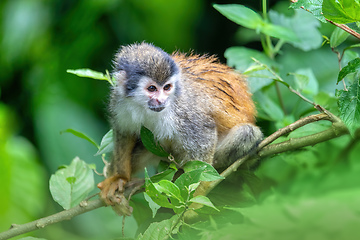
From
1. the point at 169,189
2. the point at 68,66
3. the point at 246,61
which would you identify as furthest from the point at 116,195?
the point at 68,66

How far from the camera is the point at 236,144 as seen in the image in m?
2.27

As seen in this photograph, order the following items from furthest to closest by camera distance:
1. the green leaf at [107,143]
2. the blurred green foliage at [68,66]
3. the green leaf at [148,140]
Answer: the blurred green foliage at [68,66] < the green leaf at [107,143] < the green leaf at [148,140]

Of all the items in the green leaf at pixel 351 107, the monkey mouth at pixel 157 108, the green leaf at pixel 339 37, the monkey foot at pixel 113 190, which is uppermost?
the green leaf at pixel 339 37

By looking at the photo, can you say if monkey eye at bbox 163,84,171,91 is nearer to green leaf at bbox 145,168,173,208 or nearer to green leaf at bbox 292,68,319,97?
green leaf at bbox 292,68,319,97

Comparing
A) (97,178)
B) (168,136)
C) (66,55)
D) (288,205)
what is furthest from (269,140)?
(66,55)

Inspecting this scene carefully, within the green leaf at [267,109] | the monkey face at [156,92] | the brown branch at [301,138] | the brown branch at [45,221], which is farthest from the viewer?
the green leaf at [267,109]

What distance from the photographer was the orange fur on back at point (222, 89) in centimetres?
248

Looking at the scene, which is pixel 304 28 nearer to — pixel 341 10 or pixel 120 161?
pixel 341 10

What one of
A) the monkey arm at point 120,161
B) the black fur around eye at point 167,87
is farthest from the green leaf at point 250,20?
the monkey arm at point 120,161

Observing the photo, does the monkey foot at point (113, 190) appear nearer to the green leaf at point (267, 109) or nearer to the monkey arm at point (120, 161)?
the monkey arm at point (120, 161)

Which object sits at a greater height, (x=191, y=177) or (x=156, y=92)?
(x=156, y=92)

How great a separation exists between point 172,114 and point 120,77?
36 centimetres

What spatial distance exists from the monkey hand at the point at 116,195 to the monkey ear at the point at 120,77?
0.57 metres

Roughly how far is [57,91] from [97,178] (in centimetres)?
123
